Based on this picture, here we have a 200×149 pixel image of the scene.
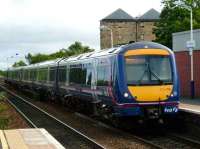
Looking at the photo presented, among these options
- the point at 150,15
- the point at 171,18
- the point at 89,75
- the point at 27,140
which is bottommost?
the point at 27,140

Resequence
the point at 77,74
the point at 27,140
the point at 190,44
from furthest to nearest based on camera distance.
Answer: the point at 190,44 < the point at 77,74 < the point at 27,140

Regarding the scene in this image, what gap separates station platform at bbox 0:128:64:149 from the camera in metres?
15.6

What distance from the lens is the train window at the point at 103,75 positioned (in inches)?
808

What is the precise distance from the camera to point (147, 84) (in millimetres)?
19375

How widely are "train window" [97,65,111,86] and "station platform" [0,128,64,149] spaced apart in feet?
9.49

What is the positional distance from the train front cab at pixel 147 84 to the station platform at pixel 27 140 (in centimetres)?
277

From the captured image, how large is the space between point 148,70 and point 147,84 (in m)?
0.54

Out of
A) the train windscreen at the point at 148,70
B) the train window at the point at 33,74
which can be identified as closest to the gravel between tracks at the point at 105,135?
the train windscreen at the point at 148,70

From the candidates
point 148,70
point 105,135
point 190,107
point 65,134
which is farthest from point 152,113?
point 190,107

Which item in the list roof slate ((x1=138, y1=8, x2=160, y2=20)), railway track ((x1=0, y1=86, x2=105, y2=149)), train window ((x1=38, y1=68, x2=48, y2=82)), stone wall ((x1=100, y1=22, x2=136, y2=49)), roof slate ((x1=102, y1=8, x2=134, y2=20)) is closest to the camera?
railway track ((x1=0, y1=86, x2=105, y2=149))

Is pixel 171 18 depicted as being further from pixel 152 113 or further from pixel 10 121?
pixel 152 113

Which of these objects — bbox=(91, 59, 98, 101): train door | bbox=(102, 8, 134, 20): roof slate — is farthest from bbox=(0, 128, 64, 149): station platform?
bbox=(102, 8, 134, 20): roof slate

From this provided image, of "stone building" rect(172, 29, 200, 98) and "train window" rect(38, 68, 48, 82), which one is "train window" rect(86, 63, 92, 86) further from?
"train window" rect(38, 68, 48, 82)

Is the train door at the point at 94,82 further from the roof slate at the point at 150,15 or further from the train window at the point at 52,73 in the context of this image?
the roof slate at the point at 150,15
